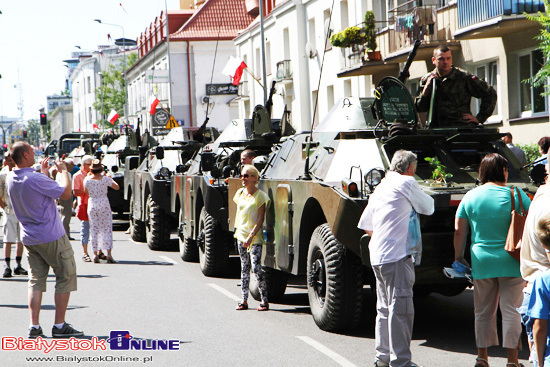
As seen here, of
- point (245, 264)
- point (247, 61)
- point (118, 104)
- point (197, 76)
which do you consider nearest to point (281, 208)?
point (245, 264)

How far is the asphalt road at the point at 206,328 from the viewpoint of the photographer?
7.73 metres

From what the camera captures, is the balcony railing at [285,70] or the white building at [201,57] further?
the white building at [201,57]

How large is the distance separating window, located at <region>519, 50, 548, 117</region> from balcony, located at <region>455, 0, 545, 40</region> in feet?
2.18

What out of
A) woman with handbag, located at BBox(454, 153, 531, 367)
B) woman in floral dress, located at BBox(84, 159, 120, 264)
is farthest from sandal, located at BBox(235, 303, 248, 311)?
woman in floral dress, located at BBox(84, 159, 120, 264)

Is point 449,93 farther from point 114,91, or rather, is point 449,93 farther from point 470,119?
point 114,91

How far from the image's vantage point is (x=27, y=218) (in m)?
8.69

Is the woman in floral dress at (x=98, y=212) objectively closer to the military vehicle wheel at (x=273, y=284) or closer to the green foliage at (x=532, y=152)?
the military vehicle wheel at (x=273, y=284)

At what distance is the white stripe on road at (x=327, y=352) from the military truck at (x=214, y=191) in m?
3.65

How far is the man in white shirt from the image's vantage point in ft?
23.0

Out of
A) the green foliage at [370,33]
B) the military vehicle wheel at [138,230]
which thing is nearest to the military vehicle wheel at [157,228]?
the military vehicle wheel at [138,230]

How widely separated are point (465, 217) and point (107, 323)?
399 centimetres

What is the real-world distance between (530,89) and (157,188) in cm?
893

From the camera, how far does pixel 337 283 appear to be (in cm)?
835

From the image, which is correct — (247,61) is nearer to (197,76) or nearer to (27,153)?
(197,76)
